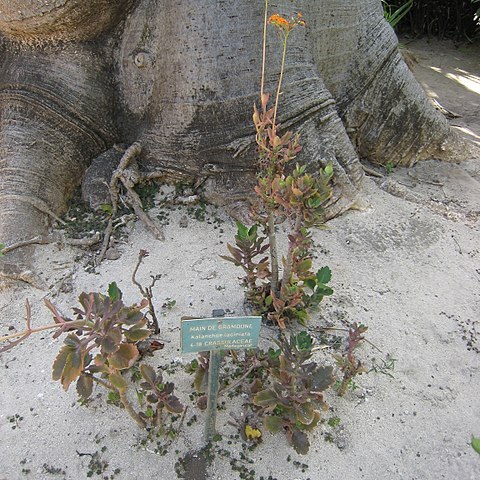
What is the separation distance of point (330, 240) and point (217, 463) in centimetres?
119

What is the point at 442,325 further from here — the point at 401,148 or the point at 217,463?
the point at 401,148

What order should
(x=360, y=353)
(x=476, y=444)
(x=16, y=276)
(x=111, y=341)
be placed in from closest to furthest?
(x=111, y=341) < (x=476, y=444) < (x=360, y=353) < (x=16, y=276)

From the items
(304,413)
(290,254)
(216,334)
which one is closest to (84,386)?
(216,334)

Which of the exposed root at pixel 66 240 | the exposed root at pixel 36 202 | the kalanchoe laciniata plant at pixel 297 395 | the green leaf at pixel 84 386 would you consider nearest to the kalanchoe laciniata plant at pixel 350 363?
→ the kalanchoe laciniata plant at pixel 297 395

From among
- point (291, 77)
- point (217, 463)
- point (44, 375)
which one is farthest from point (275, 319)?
point (291, 77)

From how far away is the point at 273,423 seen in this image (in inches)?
62.4

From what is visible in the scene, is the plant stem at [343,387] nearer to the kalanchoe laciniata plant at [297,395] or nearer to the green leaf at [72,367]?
the kalanchoe laciniata plant at [297,395]

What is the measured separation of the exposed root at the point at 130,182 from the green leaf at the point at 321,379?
1137mm

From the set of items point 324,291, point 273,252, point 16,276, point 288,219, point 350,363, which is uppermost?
point 288,219

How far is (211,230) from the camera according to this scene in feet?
8.00

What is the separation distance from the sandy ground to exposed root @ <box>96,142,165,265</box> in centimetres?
7

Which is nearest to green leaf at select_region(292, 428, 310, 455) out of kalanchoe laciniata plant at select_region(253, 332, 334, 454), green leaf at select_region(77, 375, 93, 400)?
kalanchoe laciniata plant at select_region(253, 332, 334, 454)

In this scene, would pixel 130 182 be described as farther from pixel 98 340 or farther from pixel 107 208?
pixel 98 340

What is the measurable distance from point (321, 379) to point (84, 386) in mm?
704
